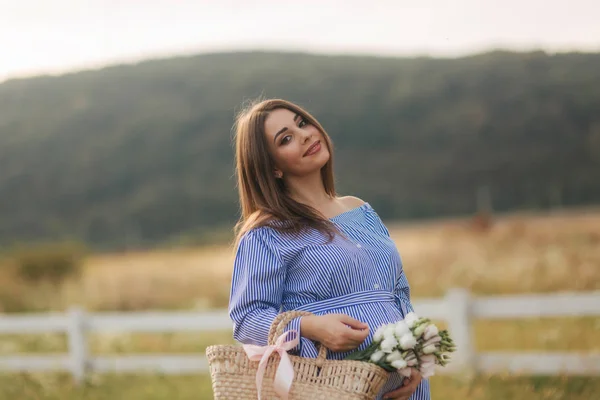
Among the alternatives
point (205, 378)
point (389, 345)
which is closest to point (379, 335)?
point (389, 345)

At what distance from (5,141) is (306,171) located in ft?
167

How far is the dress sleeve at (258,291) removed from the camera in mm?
2605

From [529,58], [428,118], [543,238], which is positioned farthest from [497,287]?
[428,118]

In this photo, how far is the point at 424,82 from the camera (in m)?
48.9

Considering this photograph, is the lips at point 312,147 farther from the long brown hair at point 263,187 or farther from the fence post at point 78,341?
the fence post at point 78,341

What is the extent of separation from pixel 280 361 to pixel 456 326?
13.9 feet

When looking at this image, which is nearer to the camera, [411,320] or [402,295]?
[411,320]

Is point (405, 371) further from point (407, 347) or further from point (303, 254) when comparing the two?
point (303, 254)

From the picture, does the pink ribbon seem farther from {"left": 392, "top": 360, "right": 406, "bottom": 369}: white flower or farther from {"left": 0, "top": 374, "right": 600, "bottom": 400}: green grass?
{"left": 0, "top": 374, "right": 600, "bottom": 400}: green grass

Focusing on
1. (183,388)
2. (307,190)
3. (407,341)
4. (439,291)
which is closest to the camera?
(407,341)

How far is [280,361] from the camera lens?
2498 mm

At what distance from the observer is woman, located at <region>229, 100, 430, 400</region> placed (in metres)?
2.61

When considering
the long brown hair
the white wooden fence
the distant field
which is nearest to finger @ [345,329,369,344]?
the long brown hair

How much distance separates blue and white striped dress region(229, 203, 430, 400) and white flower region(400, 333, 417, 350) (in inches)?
6.5
